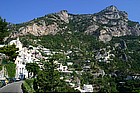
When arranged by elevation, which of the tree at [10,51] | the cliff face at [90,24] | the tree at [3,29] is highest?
the cliff face at [90,24]

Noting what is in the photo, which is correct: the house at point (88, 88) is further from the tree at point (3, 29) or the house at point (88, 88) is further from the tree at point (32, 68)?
the tree at point (3, 29)

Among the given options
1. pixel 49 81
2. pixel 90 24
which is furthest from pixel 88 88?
pixel 90 24

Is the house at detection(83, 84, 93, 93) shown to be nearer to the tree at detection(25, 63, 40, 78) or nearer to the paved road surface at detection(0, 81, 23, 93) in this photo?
the tree at detection(25, 63, 40, 78)

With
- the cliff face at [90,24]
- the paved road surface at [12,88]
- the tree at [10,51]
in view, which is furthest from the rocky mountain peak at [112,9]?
the paved road surface at [12,88]

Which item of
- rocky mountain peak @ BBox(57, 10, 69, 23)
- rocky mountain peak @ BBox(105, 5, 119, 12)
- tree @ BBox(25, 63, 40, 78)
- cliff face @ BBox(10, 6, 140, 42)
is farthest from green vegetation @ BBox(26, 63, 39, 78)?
rocky mountain peak @ BBox(105, 5, 119, 12)

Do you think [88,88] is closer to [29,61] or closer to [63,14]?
[29,61]
